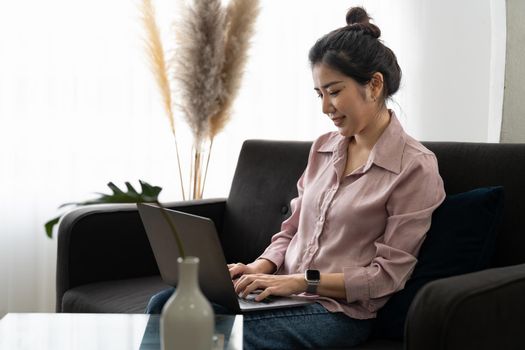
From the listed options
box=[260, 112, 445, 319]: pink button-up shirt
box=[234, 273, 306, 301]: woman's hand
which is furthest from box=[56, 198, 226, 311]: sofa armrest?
box=[234, 273, 306, 301]: woman's hand

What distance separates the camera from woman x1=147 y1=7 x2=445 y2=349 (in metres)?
1.75

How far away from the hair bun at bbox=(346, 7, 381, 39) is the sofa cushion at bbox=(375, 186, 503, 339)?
0.49 meters

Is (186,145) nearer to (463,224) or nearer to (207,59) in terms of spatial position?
(207,59)

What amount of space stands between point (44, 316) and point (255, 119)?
6.02ft

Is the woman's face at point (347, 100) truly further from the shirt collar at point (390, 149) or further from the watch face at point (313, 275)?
the watch face at point (313, 275)

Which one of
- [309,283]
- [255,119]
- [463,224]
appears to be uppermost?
[255,119]

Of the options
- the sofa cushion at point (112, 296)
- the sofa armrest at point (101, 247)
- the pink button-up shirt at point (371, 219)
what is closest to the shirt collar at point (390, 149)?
the pink button-up shirt at point (371, 219)

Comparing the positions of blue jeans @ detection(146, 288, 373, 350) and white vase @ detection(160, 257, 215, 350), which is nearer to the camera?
white vase @ detection(160, 257, 215, 350)

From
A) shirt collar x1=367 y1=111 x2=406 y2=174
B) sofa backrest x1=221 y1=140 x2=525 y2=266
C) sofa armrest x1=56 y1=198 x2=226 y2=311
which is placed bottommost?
sofa armrest x1=56 y1=198 x2=226 y2=311

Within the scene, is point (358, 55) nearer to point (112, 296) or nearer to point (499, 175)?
point (499, 175)

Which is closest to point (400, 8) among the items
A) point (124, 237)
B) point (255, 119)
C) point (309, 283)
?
point (255, 119)

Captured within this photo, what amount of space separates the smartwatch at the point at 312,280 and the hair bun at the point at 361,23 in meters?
0.62

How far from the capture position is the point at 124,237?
7.92 ft

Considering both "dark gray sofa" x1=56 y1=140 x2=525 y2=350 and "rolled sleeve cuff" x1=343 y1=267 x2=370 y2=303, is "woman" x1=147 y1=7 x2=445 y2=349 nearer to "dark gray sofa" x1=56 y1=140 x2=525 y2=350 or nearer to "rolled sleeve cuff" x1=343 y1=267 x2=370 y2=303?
"rolled sleeve cuff" x1=343 y1=267 x2=370 y2=303
